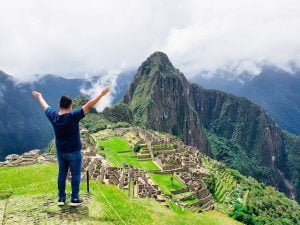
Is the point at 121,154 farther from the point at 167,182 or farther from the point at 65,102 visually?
the point at 65,102

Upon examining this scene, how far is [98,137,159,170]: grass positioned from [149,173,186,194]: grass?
3.50 metres

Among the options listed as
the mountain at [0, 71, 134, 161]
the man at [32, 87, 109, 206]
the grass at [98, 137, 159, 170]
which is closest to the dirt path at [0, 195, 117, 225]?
the man at [32, 87, 109, 206]

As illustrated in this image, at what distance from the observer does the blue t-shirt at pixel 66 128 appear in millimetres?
9508

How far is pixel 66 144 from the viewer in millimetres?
9797

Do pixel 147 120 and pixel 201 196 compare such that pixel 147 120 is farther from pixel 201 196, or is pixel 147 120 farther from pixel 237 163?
pixel 201 196

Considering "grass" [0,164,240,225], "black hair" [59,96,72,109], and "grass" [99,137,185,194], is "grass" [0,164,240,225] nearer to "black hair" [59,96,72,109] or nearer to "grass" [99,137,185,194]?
"black hair" [59,96,72,109]

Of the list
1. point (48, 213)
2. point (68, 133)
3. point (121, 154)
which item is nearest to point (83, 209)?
point (48, 213)

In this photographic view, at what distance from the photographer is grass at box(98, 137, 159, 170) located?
55.9 meters

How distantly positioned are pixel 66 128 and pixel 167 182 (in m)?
40.6

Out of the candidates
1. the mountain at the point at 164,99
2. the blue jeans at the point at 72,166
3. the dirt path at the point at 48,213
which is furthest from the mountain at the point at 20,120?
the blue jeans at the point at 72,166

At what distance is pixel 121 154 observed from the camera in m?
62.7

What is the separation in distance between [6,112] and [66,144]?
330 feet

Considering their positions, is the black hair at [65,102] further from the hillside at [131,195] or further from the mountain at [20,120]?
the mountain at [20,120]

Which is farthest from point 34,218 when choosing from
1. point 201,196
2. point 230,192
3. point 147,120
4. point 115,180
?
point 147,120
